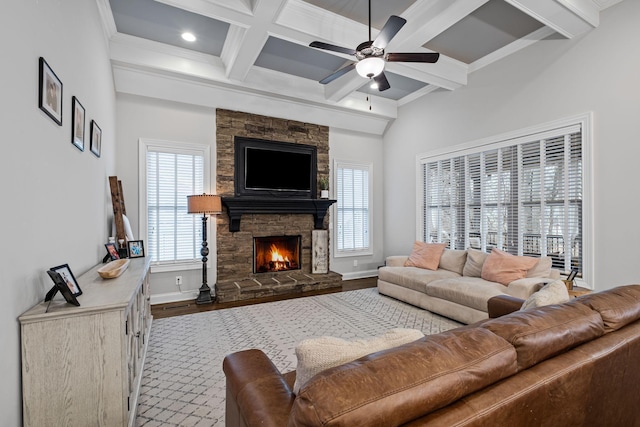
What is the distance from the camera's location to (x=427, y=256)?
4699mm

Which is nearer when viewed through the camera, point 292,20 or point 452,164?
point 292,20

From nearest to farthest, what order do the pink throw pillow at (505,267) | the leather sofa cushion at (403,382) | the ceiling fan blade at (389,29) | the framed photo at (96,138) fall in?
the leather sofa cushion at (403,382), the ceiling fan blade at (389,29), the framed photo at (96,138), the pink throw pillow at (505,267)

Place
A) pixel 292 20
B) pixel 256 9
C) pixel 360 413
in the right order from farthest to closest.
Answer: pixel 292 20 < pixel 256 9 < pixel 360 413

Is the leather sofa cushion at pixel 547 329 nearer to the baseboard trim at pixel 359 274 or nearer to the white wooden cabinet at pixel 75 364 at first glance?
the white wooden cabinet at pixel 75 364

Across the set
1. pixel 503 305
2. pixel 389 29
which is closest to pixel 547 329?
pixel 503 305

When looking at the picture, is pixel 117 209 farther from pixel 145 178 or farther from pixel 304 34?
pixel 304 34

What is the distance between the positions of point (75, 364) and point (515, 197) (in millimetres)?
4826

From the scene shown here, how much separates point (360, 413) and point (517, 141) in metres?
4.51

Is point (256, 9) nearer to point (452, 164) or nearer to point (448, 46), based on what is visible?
point (448, 46)

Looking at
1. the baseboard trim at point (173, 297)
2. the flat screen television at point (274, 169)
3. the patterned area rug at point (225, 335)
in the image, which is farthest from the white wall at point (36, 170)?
the flat screen television at point (274, 169)

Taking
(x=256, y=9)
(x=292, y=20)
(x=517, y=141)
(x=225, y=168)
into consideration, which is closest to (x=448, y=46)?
(x=517, y=141)

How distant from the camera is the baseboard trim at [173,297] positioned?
4485 millimetres

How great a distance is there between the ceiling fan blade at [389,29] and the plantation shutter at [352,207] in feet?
11.1

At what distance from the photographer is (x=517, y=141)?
13.5ft
